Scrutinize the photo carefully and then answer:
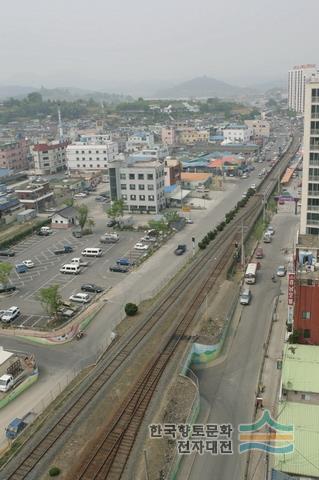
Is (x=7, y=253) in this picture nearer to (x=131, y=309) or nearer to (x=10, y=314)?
(x=10, y=314)

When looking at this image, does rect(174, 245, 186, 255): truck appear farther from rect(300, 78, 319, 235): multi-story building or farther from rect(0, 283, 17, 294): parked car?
rect(0, 283, 17, 294): parked car

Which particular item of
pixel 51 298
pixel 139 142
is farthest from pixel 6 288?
pixel 139 142

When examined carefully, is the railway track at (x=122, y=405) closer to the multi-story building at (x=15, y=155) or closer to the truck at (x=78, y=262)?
the truck at (x=78, y=262)

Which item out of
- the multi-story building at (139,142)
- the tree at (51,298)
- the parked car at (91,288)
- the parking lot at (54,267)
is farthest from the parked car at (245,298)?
the multi-story building at (139,142)

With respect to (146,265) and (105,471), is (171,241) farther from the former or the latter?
→ (105,471)

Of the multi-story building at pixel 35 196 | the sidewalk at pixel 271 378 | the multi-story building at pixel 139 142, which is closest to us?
the sidewalk at pixel 271 378

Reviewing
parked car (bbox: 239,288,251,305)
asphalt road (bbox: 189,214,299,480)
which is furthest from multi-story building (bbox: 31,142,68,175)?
parked car (bbox: 239,288,251,305)

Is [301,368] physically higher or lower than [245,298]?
higher
